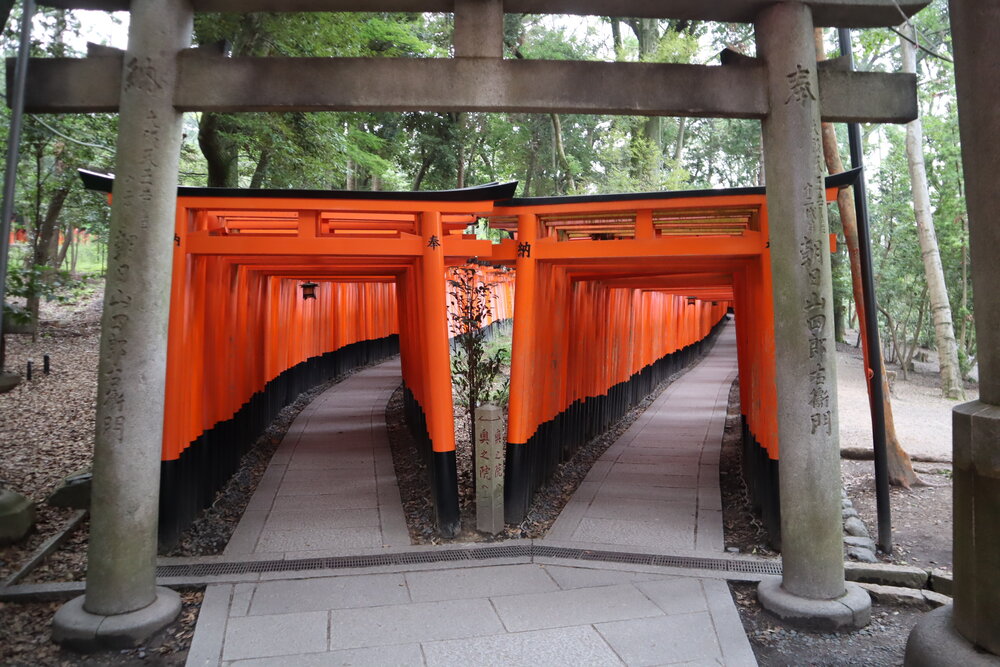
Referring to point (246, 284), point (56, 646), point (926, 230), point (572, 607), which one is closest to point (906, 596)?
point (572, 607)

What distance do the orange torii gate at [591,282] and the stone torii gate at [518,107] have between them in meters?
1.07

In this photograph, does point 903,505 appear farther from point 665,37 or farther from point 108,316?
point 665,37

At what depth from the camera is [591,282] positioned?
9195mm

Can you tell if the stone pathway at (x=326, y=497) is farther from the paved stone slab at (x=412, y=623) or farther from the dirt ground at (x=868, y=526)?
the dirt ground at (x=868, y=526)

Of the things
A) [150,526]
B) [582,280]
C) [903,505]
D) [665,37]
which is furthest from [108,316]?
[665,37]

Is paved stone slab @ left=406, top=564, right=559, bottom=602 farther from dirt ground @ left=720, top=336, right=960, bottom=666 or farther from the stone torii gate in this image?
the stone torii gate

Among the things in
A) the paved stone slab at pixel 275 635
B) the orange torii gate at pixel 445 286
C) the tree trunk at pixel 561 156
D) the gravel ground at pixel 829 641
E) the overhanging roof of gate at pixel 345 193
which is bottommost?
the gravel ground at pixel 829 641

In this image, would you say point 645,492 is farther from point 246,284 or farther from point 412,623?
point 246,284

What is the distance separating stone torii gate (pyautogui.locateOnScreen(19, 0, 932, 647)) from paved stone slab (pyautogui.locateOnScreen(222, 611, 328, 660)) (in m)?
0.45

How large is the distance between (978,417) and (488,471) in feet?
12.5

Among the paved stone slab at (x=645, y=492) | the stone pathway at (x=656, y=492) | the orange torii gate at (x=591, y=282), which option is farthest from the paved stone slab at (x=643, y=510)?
the orange torii gate at (x=591, y=282)

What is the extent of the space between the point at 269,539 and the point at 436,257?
9.12ft

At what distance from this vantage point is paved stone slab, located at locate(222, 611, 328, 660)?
374 cm

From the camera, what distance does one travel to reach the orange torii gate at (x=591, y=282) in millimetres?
5566
